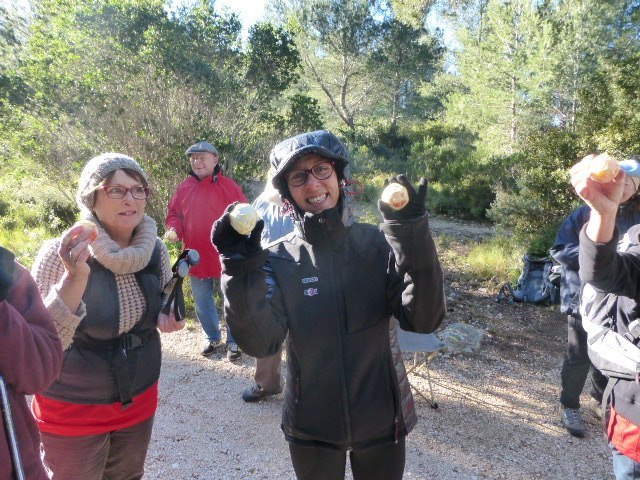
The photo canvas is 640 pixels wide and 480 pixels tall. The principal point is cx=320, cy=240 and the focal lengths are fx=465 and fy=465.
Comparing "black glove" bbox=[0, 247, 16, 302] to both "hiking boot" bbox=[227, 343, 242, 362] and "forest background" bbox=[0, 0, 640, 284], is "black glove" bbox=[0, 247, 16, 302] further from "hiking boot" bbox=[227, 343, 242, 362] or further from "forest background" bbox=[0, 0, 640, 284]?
"forest background" bbox=[0, 0, 640, 284]

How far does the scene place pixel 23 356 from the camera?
1296 millimetres

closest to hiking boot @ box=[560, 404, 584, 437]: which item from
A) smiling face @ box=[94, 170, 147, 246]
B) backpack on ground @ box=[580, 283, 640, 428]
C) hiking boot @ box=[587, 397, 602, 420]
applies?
hiking boot @ box=[587, 397, 602, 420]

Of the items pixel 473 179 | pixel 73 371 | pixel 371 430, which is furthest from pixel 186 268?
pixel 473 179

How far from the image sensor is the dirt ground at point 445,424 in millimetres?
3172

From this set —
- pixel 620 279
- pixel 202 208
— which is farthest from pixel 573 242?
pixel 202 208

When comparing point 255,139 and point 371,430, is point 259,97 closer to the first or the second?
point 255,139

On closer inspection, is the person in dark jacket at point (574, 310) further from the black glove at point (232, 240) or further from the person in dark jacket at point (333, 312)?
the black glove at point (232, 240)

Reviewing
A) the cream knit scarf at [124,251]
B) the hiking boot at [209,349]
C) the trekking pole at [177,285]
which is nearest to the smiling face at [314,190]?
the trekking pole at [177,285]

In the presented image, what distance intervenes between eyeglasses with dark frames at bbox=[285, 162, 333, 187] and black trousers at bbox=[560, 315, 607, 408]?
251cm

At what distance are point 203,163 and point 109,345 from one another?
8.51 ft

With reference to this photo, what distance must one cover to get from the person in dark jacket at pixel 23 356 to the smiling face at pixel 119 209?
2.50 ft

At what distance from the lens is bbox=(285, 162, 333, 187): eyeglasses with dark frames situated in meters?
1.66

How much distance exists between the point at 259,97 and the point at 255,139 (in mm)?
778

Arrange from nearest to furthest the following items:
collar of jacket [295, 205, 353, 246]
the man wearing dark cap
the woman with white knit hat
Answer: collar of jacket [295, 205, 353, 246], the woman with white knit hat, the man wearing dark cap
